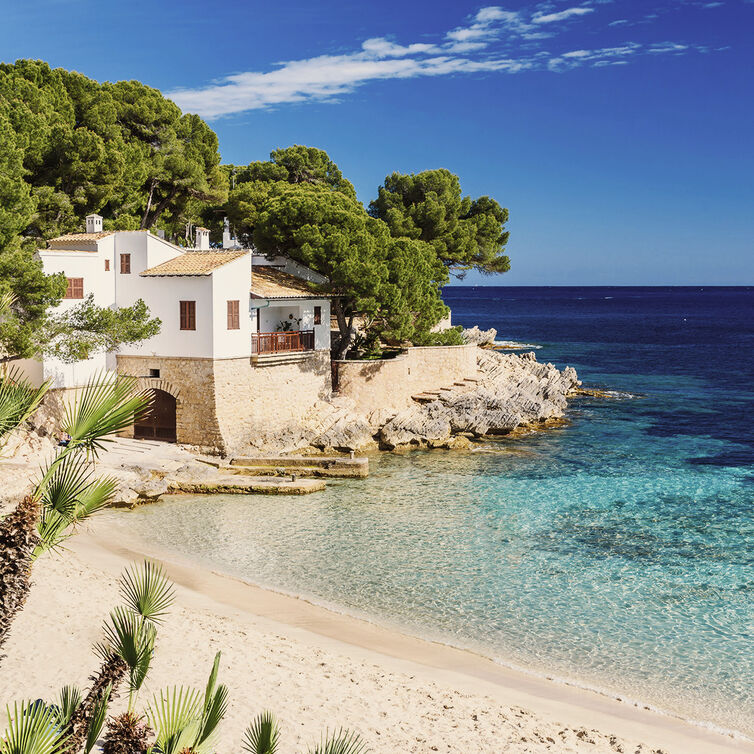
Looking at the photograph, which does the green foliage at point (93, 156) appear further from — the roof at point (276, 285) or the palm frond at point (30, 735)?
the palm frond at point (30, 735)

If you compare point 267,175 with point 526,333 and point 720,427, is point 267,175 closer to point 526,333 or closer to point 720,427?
point 720,427

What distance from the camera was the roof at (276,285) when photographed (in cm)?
3116

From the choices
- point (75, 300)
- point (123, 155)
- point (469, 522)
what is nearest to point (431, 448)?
point (469, 522)

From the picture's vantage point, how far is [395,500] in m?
25.0

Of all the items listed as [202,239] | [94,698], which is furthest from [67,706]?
[202,239]

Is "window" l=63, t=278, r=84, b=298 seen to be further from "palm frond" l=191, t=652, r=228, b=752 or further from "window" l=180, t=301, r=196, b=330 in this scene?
"palm frond" l=191, t=652, r=228, b=752

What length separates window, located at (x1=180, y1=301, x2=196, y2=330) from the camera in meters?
28.7

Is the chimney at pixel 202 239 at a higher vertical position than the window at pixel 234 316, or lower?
higher

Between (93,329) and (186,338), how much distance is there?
130 inches

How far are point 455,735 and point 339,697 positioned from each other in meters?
1.95

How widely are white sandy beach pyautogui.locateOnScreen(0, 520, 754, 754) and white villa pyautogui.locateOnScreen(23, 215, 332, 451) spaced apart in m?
12.7

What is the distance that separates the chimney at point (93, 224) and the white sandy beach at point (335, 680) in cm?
1748

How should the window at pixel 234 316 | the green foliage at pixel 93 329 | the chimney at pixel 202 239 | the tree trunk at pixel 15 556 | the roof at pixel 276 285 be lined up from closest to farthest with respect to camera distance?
the tree trunk at pixel 15 556
the green foliage at pixel 93 329
the window at pixel 234 316
the roof at pixel 276 285
the chimney at pixel 202 239

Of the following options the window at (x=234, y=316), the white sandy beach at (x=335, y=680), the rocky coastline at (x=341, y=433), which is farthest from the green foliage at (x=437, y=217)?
the white sandy beach at (x=335, y=680)
